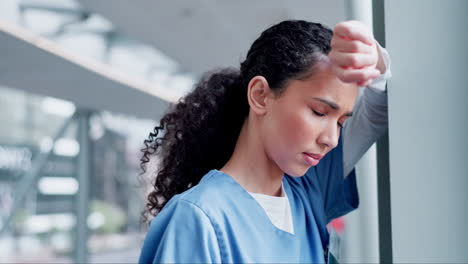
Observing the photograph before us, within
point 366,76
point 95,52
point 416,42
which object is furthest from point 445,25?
point 95,52

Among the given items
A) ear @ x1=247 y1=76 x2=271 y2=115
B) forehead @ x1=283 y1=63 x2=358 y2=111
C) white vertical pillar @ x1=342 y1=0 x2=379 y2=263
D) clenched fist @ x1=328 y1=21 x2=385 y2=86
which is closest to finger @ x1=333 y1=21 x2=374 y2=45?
clenched fist @ x1=328 y1=21 x2=385 y2=86

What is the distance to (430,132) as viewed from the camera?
24.5 inches

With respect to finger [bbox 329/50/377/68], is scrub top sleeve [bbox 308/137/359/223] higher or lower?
lower

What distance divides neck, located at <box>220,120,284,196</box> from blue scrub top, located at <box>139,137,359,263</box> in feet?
0.12

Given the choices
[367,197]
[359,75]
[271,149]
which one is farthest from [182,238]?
[367,197]

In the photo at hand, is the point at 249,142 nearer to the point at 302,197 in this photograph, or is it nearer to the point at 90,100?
the point at 302,197

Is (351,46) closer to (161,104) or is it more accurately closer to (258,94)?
(258,94)

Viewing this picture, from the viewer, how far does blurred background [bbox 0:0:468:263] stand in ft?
2.02

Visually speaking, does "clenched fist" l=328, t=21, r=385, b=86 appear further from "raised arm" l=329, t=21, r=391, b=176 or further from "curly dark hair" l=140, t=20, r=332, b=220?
"curly dark hair" l=140, t=20, r=332, b=220

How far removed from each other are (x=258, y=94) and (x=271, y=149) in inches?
3.7

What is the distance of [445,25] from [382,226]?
15.1 inches

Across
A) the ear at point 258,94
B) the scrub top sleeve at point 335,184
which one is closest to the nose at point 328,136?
the ear at point 258,94

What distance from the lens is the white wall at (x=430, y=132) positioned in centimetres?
60

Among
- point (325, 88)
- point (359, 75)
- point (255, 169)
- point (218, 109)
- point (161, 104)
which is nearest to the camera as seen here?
point (359, 75)
